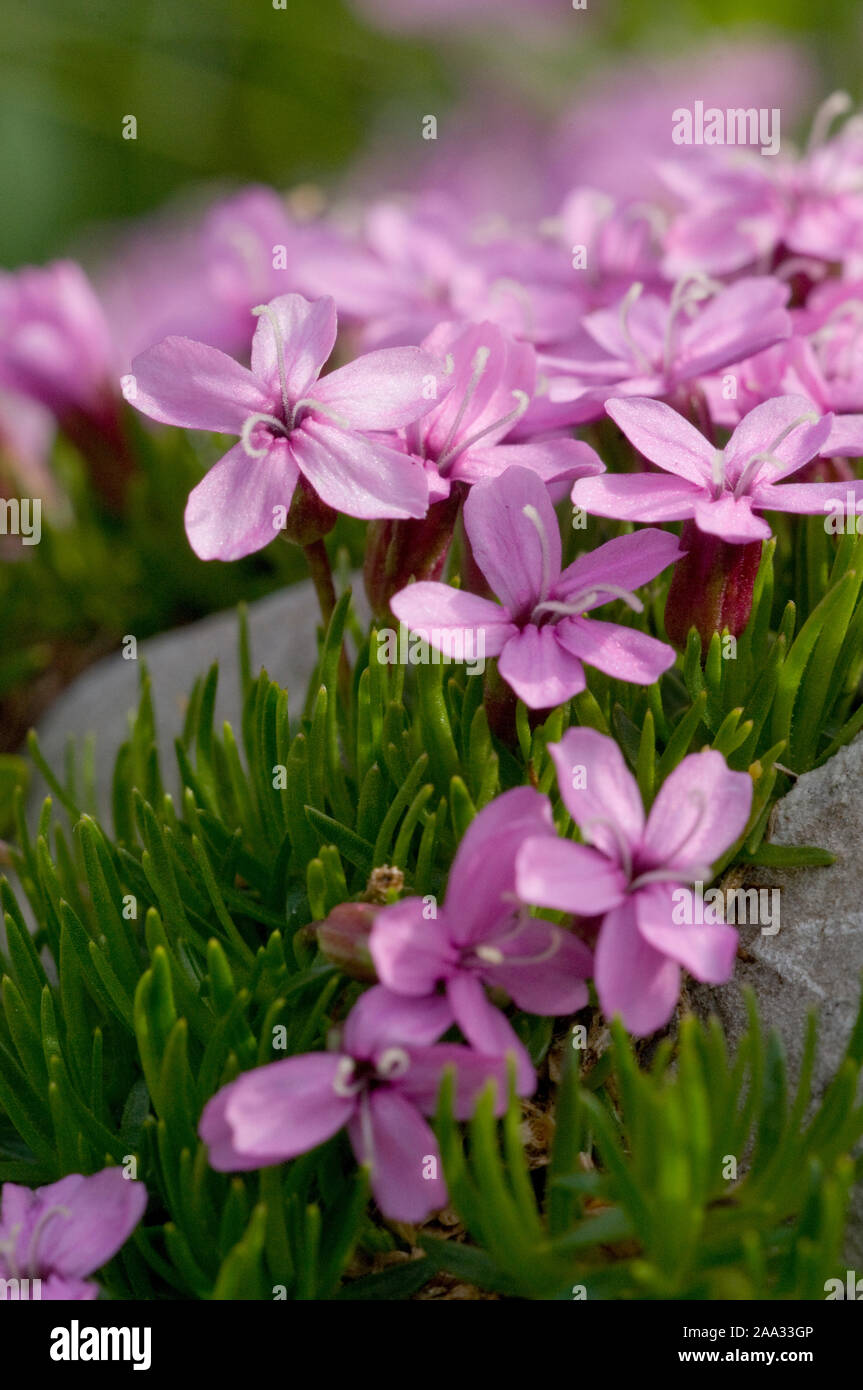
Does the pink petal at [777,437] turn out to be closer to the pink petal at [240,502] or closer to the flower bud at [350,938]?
the pink petal at [240,502]

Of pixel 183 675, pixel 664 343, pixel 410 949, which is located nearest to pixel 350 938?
pixel 410 949

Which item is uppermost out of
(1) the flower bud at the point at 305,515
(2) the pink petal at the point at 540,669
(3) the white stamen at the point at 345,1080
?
(1) the flower bud at the point at 305,515

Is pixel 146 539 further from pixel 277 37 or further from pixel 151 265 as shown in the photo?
pixel 277 37

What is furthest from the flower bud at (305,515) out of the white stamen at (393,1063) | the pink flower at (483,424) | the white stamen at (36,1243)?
the white stamen at (36,1243)

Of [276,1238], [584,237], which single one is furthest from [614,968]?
[584,237]

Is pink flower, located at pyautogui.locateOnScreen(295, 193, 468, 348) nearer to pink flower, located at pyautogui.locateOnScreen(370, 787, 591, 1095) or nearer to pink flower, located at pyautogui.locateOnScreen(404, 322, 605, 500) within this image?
pink flower, located at pyautogui.locateOnScreen(404, 322, 605, 500)

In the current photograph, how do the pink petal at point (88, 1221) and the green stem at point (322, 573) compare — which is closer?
the pink petal at point (88, 1221)

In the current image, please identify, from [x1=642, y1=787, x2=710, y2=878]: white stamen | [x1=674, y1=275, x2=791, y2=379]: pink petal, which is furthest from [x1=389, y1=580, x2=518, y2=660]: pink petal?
[x1=674, y1=275, x2=791, y2=379]: pink petal

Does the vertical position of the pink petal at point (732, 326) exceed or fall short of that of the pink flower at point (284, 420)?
it exceeds it
